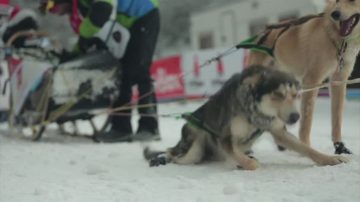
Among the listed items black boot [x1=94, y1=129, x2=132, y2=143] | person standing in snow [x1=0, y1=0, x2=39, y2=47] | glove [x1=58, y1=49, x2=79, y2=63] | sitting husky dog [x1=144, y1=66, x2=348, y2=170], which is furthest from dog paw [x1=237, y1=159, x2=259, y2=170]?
person standing in snow [x1=0, y1=0, x2=39, y2=47]

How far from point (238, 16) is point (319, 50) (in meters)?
12.1

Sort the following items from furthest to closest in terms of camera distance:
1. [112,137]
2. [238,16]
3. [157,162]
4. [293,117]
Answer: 1. [238,16]
2. [112,137]
3. [157,162]
4. [293,117]

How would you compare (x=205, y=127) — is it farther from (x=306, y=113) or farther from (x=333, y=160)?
(x=333, y=160)

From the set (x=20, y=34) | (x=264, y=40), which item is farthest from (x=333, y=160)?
(x=20, y=34)

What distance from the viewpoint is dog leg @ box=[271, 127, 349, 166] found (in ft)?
9.21

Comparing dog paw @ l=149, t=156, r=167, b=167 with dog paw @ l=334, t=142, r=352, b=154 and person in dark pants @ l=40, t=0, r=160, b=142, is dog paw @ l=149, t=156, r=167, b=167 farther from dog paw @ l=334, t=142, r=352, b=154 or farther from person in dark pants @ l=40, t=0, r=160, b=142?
person in dark pants @ l=40, t=0, r=160, b=142

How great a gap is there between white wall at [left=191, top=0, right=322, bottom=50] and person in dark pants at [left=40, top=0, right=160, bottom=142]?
7.53 metres

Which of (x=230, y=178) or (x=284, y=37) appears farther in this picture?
(x=284, y=37)

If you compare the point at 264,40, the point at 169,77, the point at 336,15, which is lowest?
the point at 169,77

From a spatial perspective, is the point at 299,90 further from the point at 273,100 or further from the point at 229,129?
the point at 229,129

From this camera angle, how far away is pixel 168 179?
2.91 m

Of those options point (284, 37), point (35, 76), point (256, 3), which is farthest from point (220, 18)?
point (284, 37)

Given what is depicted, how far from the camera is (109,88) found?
493 centimetres

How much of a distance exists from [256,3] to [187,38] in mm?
15241
